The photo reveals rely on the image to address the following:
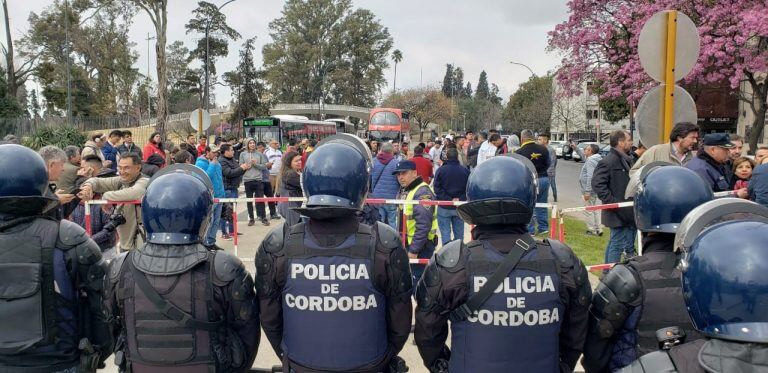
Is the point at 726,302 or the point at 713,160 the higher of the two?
the point at 713,160

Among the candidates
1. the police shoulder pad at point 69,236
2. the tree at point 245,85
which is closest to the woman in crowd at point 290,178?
the police shoulder pad at point 69,236

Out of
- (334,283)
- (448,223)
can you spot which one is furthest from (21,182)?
(448,223)

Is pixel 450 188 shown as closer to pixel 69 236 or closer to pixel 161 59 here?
pixel 69 236

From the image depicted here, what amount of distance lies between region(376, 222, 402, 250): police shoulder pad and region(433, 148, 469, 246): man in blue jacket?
5.51 m

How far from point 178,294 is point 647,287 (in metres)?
2.12

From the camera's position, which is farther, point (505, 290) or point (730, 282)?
point (505, 290)

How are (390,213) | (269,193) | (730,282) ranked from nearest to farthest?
(730,282) → (390,213) → (269,193)

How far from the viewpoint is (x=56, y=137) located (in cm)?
2391

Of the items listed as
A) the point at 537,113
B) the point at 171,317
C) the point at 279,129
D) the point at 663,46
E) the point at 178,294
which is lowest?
the point at 171,317

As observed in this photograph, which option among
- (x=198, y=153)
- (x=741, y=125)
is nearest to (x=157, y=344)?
(x=198, y=153)

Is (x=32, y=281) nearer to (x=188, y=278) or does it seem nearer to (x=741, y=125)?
(x=188, y=278)

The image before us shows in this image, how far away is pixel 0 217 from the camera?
2.88 metres

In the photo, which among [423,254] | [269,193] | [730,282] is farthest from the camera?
[269,193]

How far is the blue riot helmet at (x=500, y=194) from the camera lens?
260 centimetres
